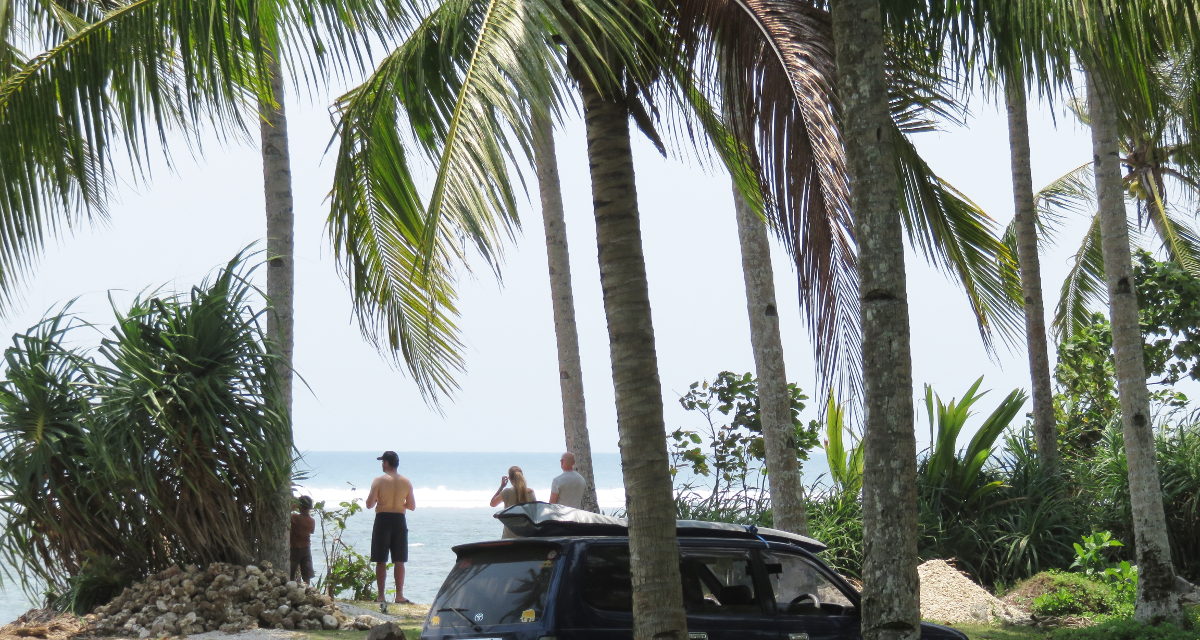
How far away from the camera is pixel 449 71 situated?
568 centimetres

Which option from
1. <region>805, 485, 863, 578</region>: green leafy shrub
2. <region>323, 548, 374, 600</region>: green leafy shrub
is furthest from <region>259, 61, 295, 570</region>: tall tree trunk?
<region>805, 485, 863, 578</region>: green leafy shrub

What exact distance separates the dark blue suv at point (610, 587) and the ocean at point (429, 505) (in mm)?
5097

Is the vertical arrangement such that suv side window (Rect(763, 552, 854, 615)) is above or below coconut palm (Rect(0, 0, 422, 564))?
below

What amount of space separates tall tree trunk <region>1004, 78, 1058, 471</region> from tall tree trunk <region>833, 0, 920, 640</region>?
10808mm

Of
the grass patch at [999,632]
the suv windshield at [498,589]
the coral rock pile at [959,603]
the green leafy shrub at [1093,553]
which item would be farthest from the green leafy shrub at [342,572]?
the green leafy shrub at [1093,553]

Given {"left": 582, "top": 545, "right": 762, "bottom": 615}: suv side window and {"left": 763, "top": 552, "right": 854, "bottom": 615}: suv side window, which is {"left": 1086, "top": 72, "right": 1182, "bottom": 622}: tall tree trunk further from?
{"left": 582, "top": 545, "right": 762, "bottom": 615}: suv side window

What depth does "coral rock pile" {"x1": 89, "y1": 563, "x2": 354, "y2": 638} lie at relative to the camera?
1023cm

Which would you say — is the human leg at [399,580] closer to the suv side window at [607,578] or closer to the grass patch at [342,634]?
the grass patch at [342,634]

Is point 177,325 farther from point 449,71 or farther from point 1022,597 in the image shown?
point 1022,597

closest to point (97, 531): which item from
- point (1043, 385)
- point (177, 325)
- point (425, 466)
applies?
point (177, 325)

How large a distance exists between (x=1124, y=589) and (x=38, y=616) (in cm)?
1131

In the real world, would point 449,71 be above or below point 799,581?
above

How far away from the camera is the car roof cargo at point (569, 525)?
650 cm

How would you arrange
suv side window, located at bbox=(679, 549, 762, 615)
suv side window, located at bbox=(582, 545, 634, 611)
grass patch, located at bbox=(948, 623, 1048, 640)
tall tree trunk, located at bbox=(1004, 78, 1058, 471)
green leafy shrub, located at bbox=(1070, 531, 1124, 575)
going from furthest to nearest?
1. tall tree trunk, located at bbox=(1004, 78, 1058, 471)
2. green leafy shrub, located at bbox=(1070, 531, 1124, 575)
3. grass patch, located at bbox=(948, 623, 1048, 640)
4. suv side window, located at bbox=(679, 549, 762, 615)
5. suv side window, located at bbox=(582, 545, 634, 611)
